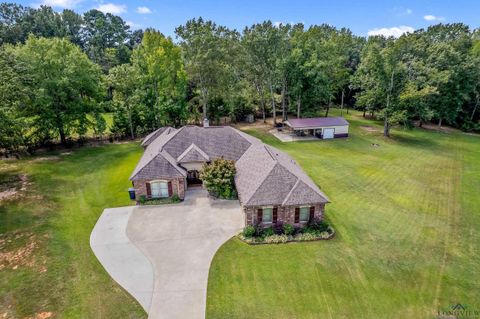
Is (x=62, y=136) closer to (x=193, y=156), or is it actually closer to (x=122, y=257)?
(x=193, y=156)

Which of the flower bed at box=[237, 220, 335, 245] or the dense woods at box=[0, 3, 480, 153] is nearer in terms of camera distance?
the flower bed at box=[237, 220, 335, 245]

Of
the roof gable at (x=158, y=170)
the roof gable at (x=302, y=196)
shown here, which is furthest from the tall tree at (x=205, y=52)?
the roof gable at (x=302, y=196)

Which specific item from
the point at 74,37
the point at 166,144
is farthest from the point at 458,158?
the point at 74,37

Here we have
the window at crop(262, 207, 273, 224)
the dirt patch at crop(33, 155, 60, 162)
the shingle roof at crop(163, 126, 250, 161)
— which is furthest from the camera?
the dirt patch at crop(33, 155, 60, 162)

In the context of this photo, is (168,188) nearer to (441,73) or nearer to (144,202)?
(144,202)

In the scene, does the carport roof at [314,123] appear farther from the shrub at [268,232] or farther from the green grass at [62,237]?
the shrub at [268,232]

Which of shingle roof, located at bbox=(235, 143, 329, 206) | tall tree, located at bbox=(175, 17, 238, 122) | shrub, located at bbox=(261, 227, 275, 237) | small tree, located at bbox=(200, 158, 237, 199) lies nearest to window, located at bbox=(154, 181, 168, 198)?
small tree, located at bbox=(200, 158, 237, 199)

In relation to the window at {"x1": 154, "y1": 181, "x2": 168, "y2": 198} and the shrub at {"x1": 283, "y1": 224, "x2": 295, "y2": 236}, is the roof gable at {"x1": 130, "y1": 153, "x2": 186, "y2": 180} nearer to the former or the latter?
the window at {"x1": 154, "y1": 181, "x2": 168, "y2": 198}
